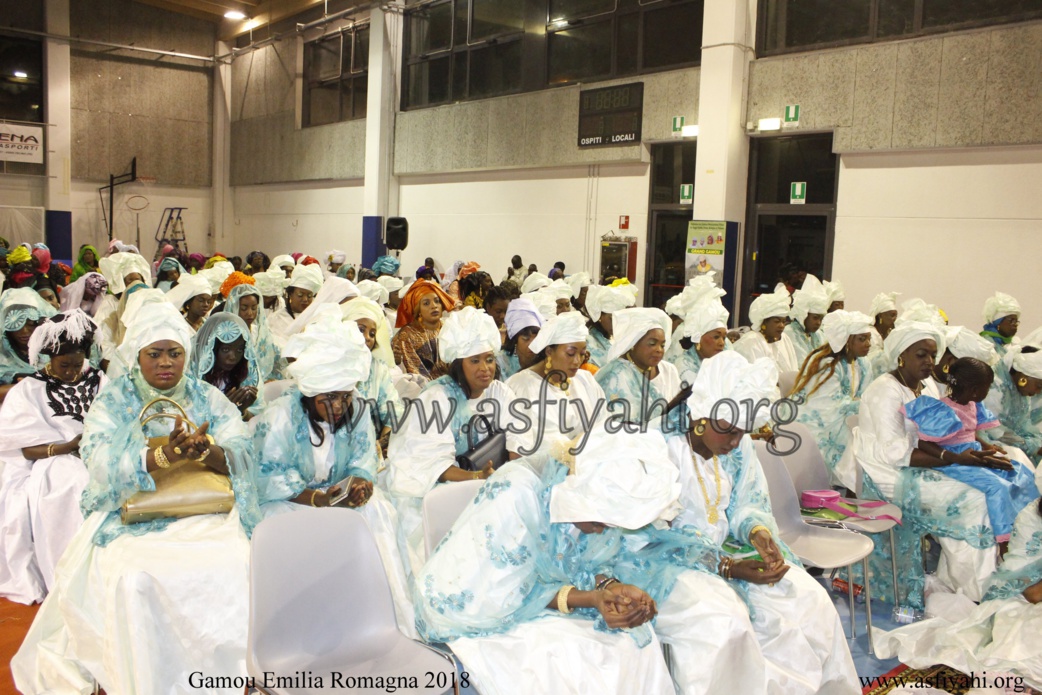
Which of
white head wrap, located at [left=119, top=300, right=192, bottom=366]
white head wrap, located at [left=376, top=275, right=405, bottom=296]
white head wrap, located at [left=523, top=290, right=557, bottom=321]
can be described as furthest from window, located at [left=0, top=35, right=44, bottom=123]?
white head wrap, located at [left=119, top=300, right=192, bottom=366]

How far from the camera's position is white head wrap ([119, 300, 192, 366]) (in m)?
3.04

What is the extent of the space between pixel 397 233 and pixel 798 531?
Result: 34.5ft

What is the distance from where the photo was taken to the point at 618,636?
2.39m

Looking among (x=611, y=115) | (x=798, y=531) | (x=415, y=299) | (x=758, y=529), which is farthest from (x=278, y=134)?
(x=758, y=529)

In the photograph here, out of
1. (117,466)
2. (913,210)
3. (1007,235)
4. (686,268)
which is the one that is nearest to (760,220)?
(686,268)

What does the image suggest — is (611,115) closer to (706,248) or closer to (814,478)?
(706,248)

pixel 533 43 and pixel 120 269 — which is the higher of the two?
pixel 533 43

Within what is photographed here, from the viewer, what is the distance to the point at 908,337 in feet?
14.0

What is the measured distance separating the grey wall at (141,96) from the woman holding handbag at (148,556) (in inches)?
664

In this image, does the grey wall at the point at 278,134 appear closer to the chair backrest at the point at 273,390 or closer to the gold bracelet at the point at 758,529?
the chair backrest at the point at 273,390

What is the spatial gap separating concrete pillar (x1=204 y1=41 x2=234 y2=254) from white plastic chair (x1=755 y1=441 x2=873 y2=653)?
17897 millimetres

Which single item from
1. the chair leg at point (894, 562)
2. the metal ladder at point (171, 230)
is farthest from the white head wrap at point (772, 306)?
the metal ladder at point (171, 230)

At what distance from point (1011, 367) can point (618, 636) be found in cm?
383

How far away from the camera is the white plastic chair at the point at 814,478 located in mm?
3766
